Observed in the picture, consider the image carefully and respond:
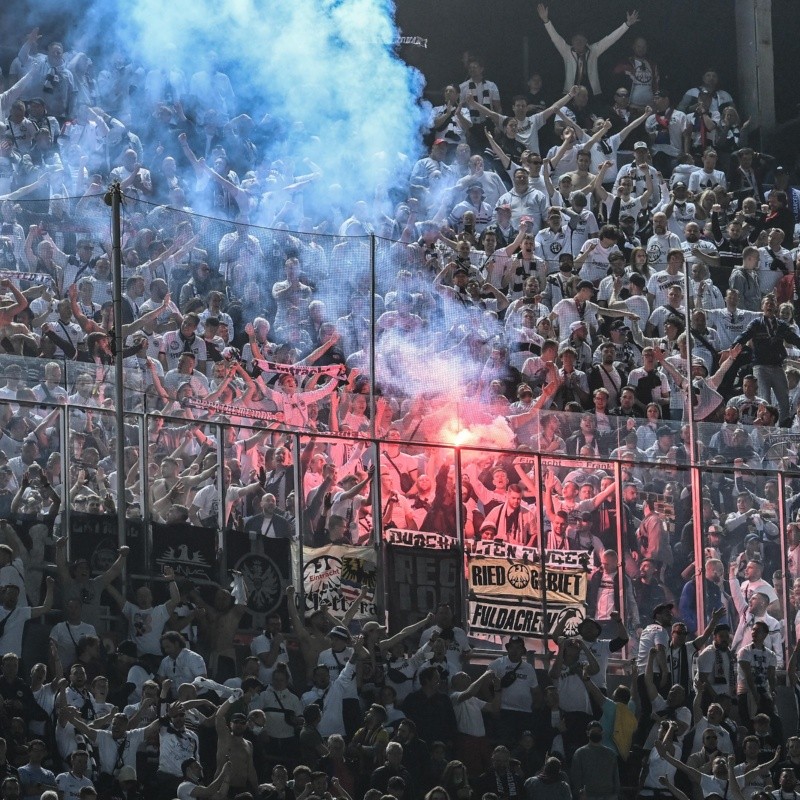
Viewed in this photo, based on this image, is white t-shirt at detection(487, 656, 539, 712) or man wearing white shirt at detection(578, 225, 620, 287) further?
man wearing white shirt at detection(578, 225, 620, 287)

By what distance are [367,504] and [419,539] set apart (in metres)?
0.51

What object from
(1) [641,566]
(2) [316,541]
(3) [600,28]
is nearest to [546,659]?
(1) [641,566]

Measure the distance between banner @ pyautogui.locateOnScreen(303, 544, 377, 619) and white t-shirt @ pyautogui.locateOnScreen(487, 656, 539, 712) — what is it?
1.13 m

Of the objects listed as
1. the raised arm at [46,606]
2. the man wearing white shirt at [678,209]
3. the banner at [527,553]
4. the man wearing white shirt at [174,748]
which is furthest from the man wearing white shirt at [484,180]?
the man wearing white shirt at [174,748]

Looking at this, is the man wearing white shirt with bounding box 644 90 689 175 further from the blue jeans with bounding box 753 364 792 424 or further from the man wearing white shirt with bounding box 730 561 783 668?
the man wearing white shirt with bounding box 730 561 783 668

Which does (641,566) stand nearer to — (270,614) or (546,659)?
(546,659)

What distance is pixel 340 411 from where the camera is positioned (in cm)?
1558

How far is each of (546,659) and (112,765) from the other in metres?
3.94

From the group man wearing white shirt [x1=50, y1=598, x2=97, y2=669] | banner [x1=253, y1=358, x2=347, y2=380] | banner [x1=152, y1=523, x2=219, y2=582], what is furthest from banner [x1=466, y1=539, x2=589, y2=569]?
man wearing white shirt [x1=50, y1=598, x2=97, y2=669]

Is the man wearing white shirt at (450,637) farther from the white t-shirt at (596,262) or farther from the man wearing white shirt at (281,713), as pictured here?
the white t-shirt at (596,262)

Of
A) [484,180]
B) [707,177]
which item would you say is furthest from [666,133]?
[484,180]

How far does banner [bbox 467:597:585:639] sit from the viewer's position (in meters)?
16.0

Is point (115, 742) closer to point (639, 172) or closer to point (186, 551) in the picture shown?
point (186, 551)

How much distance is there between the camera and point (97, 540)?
48.0 feet
